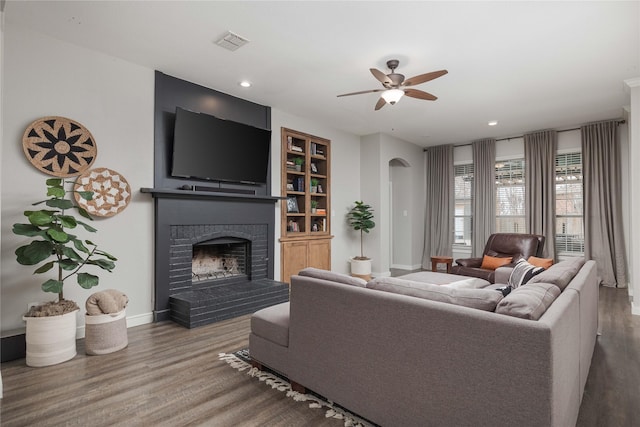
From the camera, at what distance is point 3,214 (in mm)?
2783


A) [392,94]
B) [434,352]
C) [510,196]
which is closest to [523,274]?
[434,352]

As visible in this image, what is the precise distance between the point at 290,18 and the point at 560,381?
2.88 metres

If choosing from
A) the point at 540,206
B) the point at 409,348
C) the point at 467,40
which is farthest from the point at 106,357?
the point at 540,206

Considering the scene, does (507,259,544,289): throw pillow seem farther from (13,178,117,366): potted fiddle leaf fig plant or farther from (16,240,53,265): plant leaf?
(16,240,53,265): plant leaf

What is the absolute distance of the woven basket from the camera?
278 centimetres

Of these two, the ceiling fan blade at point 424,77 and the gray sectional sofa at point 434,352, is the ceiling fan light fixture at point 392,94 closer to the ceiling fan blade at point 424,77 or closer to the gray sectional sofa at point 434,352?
the ceiling fan blade at point 424,77

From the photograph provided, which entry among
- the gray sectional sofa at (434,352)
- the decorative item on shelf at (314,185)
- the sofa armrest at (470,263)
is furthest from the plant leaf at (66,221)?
the sofa armrest at (470,263)

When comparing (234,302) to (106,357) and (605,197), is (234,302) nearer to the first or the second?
(106,357)

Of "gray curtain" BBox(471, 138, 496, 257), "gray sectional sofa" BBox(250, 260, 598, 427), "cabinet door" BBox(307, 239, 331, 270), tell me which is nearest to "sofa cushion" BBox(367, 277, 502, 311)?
"gray sectional sofa" BBox(250, 260, 598, 427)

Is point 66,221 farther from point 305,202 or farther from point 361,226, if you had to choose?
point 361,226

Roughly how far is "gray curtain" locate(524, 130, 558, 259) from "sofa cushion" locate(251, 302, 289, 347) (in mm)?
5452

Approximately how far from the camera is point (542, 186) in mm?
6062

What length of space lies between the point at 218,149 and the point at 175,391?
2.81 m

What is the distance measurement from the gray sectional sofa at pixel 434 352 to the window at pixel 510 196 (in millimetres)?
4758
